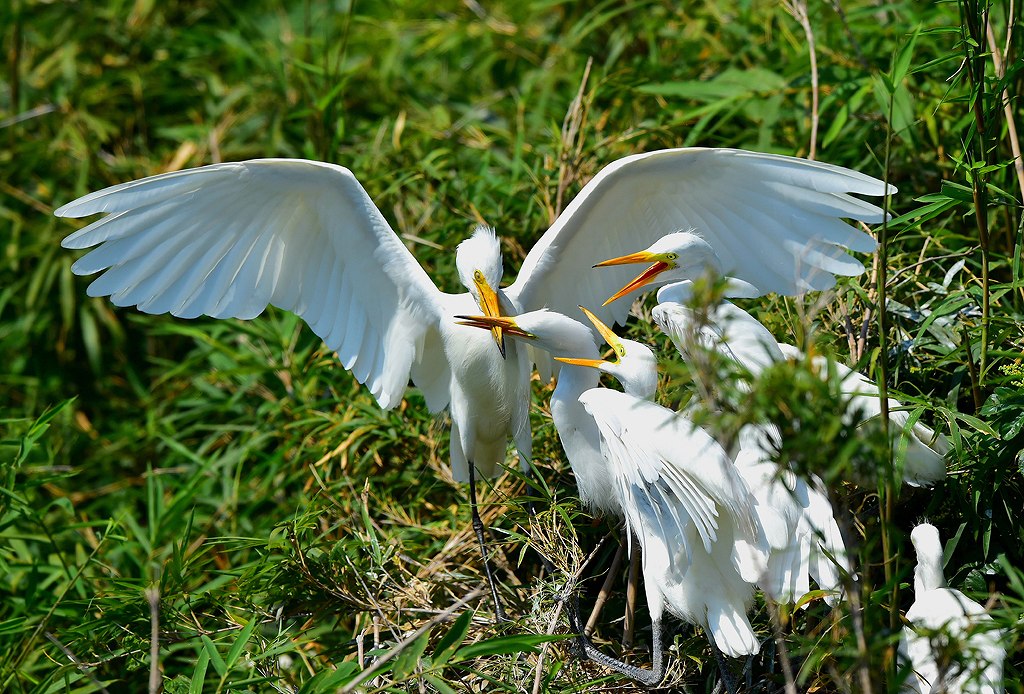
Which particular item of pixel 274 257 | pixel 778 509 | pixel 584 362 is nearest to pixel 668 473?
pixel 778 509

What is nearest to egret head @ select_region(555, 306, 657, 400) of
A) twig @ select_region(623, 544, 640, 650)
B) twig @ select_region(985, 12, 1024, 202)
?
twig @ select_region(623, 544, 640, 650)

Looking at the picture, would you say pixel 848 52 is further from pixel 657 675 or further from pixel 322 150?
pixel 657 675

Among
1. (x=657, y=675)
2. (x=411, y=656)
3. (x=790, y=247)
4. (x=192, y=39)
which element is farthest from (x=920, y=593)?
(x=192, y=39)

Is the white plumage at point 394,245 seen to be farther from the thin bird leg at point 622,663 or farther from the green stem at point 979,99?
the thin bird leg at point 622,663

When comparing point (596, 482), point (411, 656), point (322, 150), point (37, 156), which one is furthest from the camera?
point (37, 156)

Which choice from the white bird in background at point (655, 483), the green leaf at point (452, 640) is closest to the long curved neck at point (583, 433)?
the white bird in background at point (655, 483)

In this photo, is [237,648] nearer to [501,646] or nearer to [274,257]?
[501,646]
